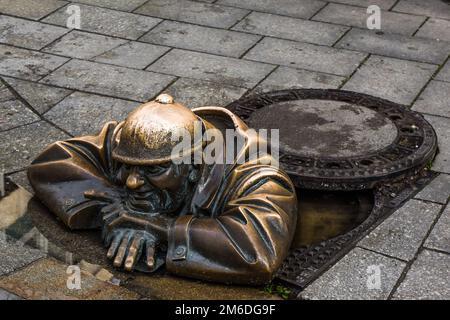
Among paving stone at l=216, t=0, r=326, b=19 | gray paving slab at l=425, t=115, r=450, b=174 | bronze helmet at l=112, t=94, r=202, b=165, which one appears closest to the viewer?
bronze helmet at l=112, t=94, r=202, b=165

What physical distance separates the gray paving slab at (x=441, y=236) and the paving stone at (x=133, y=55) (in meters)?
3.27

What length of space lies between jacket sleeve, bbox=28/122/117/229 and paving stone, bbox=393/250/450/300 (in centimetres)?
188

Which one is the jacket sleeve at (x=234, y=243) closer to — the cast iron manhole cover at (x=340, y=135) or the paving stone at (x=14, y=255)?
the paving stone at (x=14, y=255)

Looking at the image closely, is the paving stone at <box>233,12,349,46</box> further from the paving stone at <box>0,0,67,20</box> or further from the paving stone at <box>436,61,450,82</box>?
the paving stone at <box>0,0,67,20</box>

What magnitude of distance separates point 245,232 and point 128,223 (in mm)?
711

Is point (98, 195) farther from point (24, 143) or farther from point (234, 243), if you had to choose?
point (24, 143)

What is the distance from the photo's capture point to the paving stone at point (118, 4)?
28.8ft

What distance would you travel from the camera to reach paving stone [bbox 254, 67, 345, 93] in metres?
7.14

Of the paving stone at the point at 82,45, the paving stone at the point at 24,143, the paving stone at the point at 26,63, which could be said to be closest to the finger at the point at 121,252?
the paving stone at the point at 24,143

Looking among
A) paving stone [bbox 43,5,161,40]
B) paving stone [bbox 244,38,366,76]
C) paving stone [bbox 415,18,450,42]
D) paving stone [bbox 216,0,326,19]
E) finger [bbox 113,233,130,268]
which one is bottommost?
paving stone [bbox 415,18,450,42]

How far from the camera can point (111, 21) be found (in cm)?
843

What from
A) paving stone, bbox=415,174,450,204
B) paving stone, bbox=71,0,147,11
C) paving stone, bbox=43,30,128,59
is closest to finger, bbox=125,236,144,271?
paving stone, bbox=415,174,450,204
